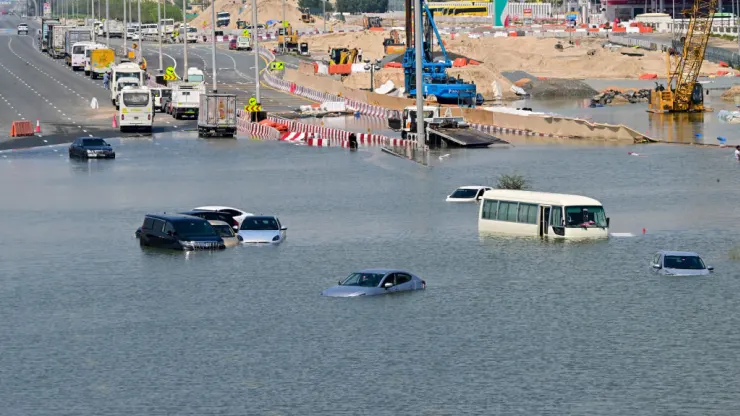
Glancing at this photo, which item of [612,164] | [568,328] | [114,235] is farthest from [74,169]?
[568,328]

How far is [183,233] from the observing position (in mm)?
63062

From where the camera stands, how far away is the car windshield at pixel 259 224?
65.6 meters

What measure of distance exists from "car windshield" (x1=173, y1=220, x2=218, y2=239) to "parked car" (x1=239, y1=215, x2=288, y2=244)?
1.73 metres

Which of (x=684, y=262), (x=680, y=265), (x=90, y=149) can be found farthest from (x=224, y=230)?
(x=90, y=149)

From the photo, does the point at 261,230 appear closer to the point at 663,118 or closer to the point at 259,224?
the point at 259,224

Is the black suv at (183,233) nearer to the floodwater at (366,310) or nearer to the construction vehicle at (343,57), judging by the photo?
the floodwater at (366,310)

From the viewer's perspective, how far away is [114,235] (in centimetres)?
6938

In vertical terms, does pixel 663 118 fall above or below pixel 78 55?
below

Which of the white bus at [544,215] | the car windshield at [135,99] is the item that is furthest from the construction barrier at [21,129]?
the white bus at [544,215]

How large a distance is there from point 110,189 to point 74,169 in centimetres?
1036

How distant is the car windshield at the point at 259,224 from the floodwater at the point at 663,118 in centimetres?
4831

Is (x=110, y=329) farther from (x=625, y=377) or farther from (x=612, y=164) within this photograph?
(x=612, y=164)

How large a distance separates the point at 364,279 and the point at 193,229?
11.7 metres

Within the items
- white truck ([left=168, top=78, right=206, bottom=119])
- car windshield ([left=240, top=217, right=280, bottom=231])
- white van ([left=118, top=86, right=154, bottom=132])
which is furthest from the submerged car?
white truck ([left=168, top=78, right=206, bottom=119])
